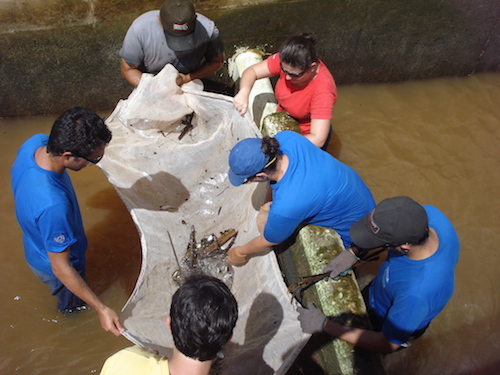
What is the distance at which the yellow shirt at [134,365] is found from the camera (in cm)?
137

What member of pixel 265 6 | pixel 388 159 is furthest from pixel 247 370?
pixel 265 6

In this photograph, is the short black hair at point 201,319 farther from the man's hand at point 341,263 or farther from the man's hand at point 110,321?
the man's hand at point 341,263

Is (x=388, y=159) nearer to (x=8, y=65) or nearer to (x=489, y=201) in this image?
(x=489, y=201)

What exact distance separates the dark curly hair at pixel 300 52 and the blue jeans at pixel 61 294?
219cm

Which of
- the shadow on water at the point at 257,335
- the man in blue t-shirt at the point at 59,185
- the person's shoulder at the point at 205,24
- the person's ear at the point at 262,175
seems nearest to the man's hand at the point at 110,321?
the man in blue t-shirt at the point at 59,185

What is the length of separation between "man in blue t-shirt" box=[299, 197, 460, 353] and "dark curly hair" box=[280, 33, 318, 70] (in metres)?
1.24

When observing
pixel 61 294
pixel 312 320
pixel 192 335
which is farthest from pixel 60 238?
pixel 312 320

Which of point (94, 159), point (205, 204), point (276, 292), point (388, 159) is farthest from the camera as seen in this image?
point (388, 159)

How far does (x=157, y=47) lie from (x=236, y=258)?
74.8 inches

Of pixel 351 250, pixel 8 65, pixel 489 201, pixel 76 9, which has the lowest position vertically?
pixel 489 201

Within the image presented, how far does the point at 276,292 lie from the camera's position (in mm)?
2494

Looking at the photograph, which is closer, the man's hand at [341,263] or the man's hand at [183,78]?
the man's hand at [341,263]

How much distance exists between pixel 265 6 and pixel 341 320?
3.29 metres

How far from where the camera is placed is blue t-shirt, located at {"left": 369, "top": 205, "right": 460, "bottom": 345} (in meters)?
1.81
